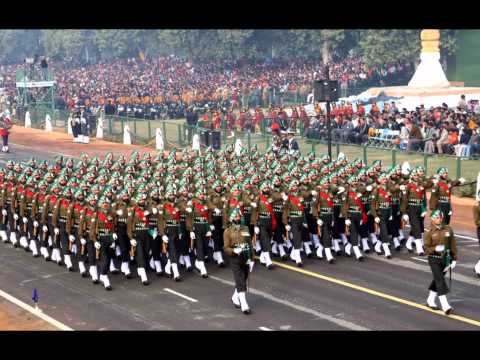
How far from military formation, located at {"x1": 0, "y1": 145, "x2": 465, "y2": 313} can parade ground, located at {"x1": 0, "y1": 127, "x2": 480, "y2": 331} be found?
0.43 meters

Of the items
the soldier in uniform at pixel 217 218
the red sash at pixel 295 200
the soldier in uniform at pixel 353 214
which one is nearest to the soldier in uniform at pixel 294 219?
the red sash at pixel 295 200

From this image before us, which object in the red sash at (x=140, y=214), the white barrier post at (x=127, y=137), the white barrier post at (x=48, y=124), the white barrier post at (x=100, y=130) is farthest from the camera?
the white barrier post at (x=48, y=124)

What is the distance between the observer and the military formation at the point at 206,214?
2306cm

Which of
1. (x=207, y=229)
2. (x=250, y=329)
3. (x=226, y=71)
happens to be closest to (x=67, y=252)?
(x=207, y=229)

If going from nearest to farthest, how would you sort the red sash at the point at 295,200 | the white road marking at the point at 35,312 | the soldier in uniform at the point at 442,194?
the white road marking at the point at 35,312, the red sash at the point at 295,200, the soldier in uniform at the point at 442,194

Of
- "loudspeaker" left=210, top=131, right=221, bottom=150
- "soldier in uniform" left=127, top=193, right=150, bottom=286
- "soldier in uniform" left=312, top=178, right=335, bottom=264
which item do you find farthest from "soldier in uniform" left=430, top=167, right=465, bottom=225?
"loudspeaker" left=210, top=131, right=221, bottom=150

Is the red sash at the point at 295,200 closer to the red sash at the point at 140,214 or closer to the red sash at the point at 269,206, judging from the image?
the red sash at the point at 269,206

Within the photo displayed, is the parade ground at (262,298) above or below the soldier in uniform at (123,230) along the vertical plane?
below

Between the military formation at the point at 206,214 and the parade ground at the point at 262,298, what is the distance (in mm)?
431

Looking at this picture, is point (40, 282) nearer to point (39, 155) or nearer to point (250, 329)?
point (250, 329)

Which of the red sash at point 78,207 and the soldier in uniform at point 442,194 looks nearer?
the red sash at point 78,207

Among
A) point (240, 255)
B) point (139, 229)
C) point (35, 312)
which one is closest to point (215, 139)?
point (139, 229)

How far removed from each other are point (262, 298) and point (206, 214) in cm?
311

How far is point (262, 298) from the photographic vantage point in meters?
21.2
